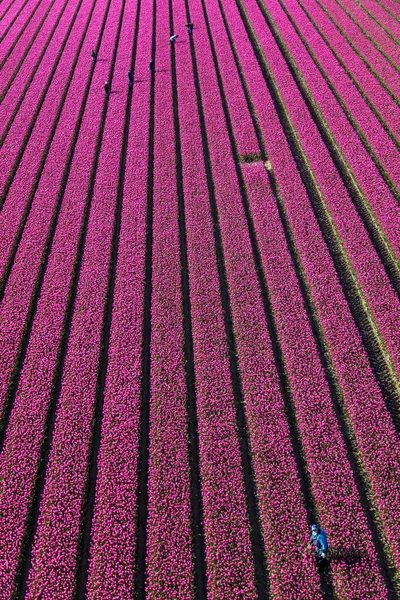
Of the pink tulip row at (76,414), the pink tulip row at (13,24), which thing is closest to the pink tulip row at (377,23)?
the pink tulip row at (76,414)

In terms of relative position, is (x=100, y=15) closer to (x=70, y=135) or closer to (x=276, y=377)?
(x=70, y=135)

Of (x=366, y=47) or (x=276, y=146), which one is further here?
(x=366, y=47)

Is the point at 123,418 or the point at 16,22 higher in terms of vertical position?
the point at 16,22

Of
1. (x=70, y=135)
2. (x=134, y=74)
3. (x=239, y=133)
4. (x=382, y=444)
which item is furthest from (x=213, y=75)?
(x=382, y=444)

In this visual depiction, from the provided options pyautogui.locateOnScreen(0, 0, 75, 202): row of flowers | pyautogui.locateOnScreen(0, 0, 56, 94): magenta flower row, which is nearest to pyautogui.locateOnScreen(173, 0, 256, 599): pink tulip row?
pyautogui.locateOnScreen(0, 0, 75, 202): row of flowers

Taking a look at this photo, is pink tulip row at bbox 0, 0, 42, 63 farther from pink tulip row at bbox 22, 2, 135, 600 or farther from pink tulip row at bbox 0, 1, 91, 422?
pink tulip row at bbox 22, 2, 135, 600

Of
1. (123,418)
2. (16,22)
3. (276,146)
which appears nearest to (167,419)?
(123,418)

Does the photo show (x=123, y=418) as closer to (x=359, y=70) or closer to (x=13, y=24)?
(x=359, y=70)
